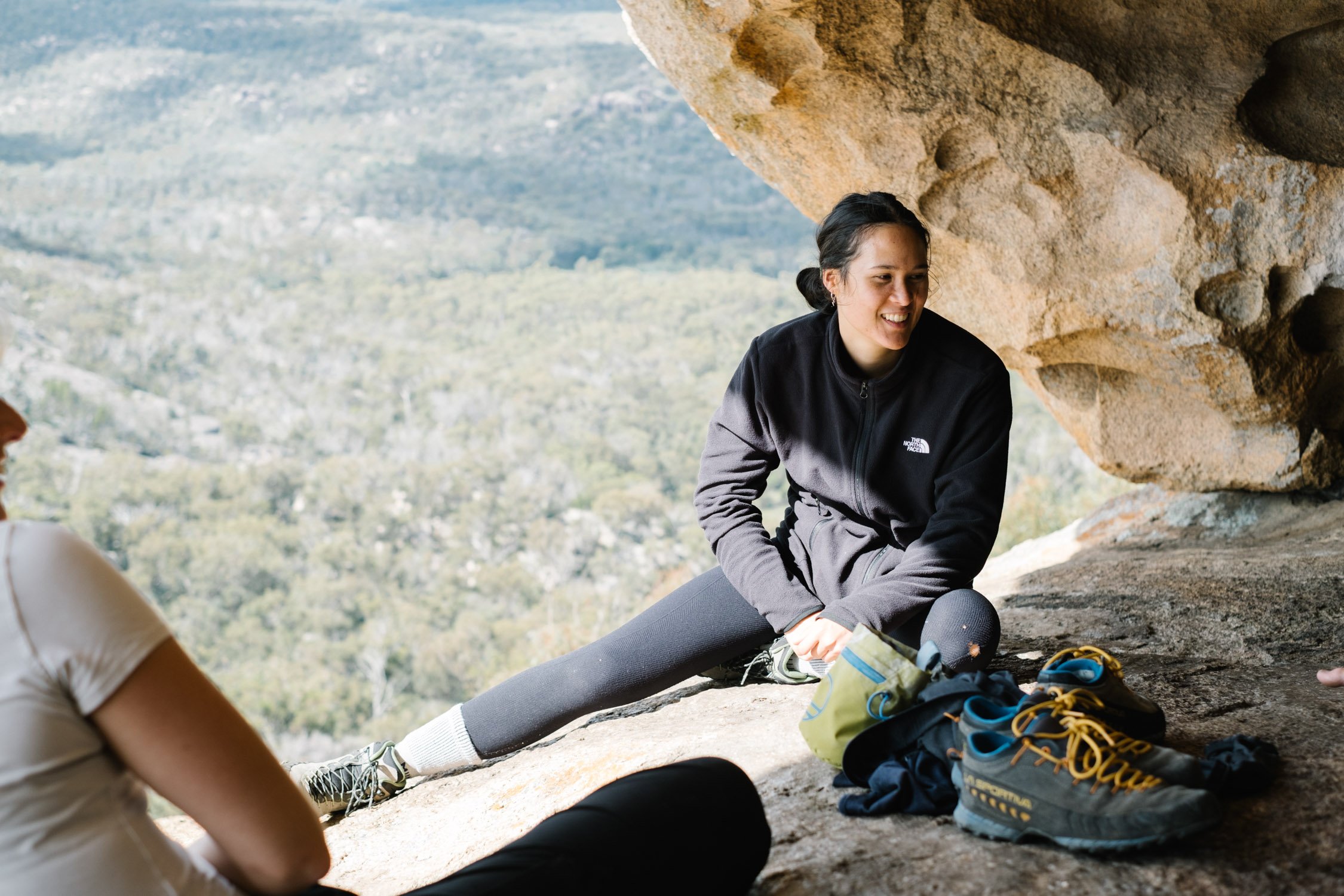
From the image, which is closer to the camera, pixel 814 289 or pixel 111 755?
pixel 111 755

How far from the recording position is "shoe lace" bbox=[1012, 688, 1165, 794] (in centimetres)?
147

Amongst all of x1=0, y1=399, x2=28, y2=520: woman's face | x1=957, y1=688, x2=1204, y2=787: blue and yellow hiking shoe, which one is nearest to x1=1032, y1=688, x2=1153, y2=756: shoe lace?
x1=957, y1=688, x2=1204, y2=787: blue and yellow hiking shoe

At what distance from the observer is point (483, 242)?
48.7 metres

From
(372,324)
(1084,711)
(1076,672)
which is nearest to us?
(1084,711)

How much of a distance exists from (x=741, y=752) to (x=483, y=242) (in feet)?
158

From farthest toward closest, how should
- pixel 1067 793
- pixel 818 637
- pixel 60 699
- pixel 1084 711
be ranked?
pixel 818 637 → pixel 1084 711 → pixel 1067 793 → pixel 60 699

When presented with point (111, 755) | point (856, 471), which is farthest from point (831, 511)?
point (111, 755)

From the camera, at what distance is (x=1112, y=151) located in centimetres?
340

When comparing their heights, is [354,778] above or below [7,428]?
below

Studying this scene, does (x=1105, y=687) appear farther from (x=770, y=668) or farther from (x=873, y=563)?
(x=770, y=668)

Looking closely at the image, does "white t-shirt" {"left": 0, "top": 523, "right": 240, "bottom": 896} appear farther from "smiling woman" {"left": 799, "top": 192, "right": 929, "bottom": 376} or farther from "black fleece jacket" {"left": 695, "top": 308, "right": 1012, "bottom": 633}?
"smiling woman" {"left": 799, "top": 192, "right": 929, "bottom": 376}

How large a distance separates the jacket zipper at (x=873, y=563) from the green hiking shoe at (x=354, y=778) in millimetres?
1194

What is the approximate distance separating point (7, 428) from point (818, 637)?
163 centimetres

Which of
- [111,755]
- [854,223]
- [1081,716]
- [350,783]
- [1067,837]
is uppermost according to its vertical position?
[854,223]
